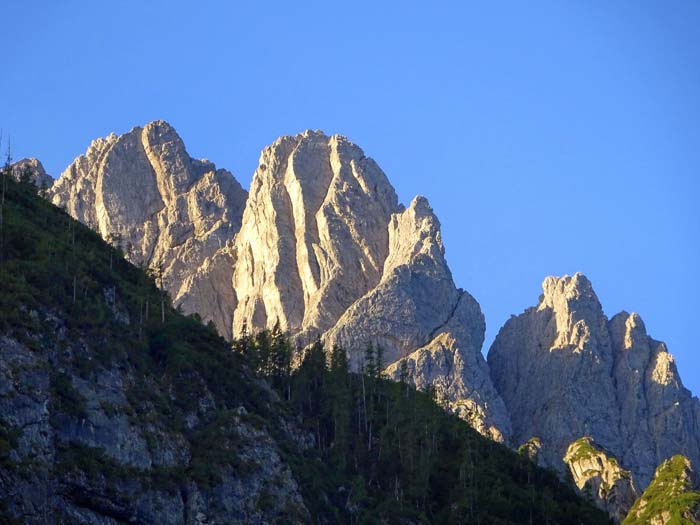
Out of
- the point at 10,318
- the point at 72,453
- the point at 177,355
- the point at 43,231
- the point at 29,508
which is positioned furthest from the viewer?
the point at 43,231

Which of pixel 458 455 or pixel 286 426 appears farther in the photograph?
pixel 458 455

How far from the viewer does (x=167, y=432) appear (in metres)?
150

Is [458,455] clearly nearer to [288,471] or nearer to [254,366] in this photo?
[254,366]

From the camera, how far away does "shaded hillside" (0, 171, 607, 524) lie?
134125 mm

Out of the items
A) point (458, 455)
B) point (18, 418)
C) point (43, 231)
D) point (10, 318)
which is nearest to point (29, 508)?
point (18, 418)

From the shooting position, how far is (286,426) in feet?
575

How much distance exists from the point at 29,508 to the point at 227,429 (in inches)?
1422

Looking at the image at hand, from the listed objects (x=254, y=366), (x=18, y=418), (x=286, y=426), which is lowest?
(x=18, y=418)

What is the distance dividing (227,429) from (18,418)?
3062cm

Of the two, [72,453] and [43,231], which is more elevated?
[43,231]

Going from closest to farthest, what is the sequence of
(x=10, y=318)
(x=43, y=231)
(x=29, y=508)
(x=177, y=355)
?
1. (x=29, y=508)
2. (x=10, y=318)
3. (x=177, y=355)
4. (x=43, y=231)

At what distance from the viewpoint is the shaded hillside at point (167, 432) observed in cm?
13412

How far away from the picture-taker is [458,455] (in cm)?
19475

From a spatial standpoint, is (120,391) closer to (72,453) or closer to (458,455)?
(72,453)
